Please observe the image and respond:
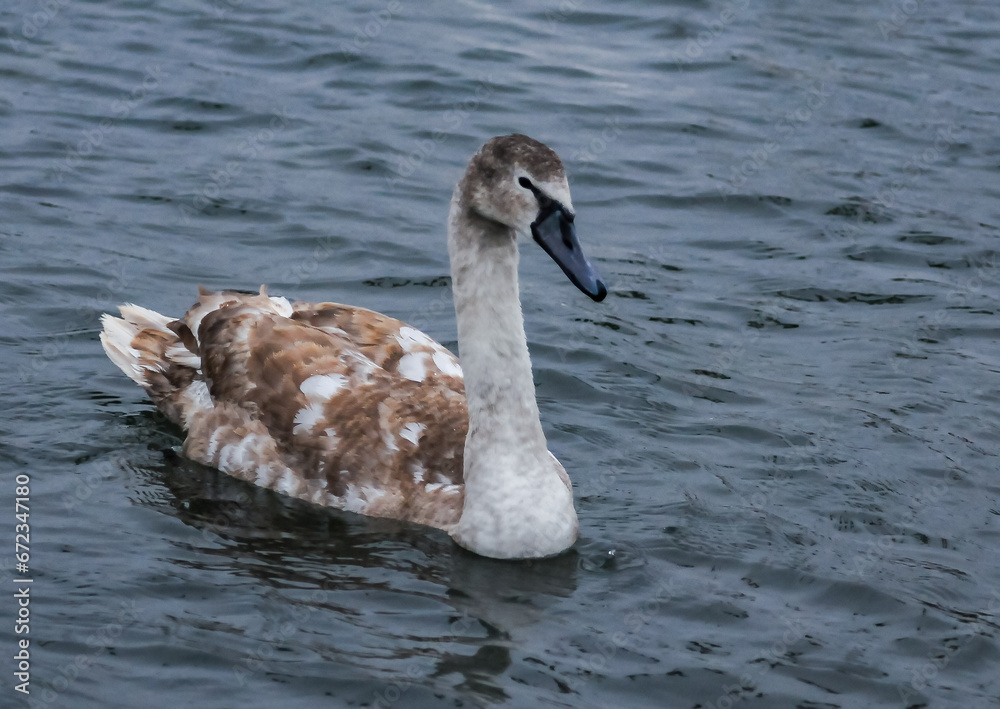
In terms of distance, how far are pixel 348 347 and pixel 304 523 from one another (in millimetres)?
1103

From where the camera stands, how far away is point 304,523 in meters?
8.09

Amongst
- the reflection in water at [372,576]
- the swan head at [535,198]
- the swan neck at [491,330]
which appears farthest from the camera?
the swan neck at [491,330]

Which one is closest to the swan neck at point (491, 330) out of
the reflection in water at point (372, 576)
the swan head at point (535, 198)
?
the swan head at point (535, 198)

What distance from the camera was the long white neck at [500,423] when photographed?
7.59m

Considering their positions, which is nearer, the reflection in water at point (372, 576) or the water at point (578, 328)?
the reflection in water at point (372, 576)

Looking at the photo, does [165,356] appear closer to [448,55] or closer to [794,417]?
[794,417]

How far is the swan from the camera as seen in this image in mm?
7324

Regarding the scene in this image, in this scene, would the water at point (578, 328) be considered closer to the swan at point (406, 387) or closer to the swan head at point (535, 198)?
the swan at point (406, 387)

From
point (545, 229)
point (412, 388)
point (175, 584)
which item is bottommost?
point (175, 584)

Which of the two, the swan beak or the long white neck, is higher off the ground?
the swan beak

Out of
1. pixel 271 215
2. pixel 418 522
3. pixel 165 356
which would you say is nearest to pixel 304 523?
pixel 418 522

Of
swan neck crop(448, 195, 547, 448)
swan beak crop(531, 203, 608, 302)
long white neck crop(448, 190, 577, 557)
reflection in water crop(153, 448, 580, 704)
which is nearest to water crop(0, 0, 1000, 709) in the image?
reflection in water crop(153, 448, 580, 704)

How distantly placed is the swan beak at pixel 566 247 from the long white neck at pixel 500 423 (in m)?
0.50

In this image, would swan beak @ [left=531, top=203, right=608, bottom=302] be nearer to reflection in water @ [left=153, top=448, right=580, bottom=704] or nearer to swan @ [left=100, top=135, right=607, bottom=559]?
swan @ [left=100, top=135, right=607, bottom=559]
